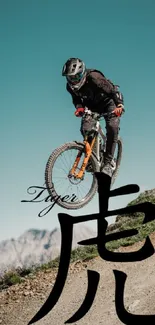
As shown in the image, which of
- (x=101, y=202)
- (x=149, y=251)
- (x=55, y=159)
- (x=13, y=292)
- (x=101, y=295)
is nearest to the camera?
(x=149, y=251)

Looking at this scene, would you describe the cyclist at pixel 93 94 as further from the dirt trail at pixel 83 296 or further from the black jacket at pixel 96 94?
the dirt trail at pixel 83 296

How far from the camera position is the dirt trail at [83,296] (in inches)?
543

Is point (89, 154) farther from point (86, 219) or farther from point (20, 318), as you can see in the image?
point (20, 318)

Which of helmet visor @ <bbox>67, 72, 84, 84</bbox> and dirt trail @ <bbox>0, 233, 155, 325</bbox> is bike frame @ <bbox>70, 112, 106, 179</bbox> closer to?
helmet visor @ <bbox>67, 72, 84, 84</bbox>

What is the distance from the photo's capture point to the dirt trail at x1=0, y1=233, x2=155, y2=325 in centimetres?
1378

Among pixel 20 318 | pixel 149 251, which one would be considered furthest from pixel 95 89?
pixel 20 318

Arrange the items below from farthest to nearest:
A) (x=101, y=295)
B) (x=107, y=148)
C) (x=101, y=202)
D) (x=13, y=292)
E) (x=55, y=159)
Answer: (x=13, y=292), (x=101, y=295), (x=107, y=148), (x=55, y=159), (x=101, y=202)

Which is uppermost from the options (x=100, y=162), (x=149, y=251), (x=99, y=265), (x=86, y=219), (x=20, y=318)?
(x=100, y=162)

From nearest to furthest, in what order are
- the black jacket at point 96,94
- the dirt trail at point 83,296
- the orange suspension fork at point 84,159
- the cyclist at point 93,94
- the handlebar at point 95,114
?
the cyclist at point 93,94, the black jacket at point 96,94, the orange suspension fork at point 84,159, the handlebar at point 95,114, the dirt trail at point 83,296

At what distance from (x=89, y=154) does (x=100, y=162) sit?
0.74 metres

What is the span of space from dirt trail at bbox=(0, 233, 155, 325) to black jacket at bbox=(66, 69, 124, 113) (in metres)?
5.93

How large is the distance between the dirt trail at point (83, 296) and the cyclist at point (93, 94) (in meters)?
4.07

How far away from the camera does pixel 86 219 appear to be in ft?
31.6

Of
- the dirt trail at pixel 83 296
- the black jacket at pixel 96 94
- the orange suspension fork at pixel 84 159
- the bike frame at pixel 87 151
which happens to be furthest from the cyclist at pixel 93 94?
the dirt trail at pixel 83 296
